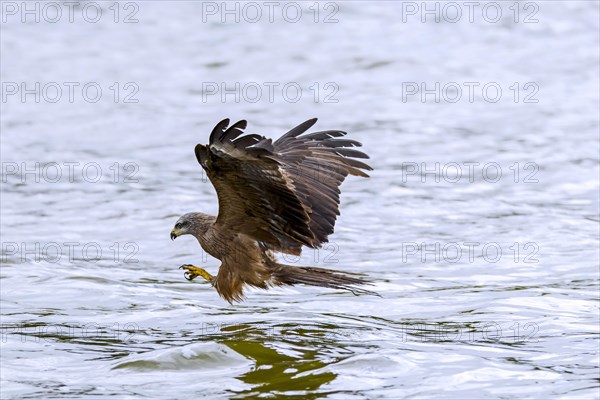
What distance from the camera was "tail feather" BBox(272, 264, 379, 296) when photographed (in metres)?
8.48

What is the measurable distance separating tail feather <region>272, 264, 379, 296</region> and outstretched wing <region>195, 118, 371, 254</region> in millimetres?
195

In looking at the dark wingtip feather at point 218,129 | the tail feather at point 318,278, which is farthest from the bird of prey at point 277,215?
the dark wingtip feather at point 218,129

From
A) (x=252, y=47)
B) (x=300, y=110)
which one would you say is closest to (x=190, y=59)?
(x=252, y=47)

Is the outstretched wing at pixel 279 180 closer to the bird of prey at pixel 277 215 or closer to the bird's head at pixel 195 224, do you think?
the bird of prey at pixel 277 215

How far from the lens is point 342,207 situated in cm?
1291

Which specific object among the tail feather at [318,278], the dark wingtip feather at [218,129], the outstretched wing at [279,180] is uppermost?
the dark wingtip feather at [218,129]

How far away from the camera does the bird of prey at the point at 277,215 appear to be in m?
8.36

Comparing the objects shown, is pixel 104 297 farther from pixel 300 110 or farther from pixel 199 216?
pixel 300 110

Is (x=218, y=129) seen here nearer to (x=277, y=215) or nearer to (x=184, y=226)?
(x=277, y=215)

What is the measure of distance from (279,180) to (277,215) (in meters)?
0.67

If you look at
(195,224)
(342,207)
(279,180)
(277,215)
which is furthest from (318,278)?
(342,207)

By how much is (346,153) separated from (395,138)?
516cm

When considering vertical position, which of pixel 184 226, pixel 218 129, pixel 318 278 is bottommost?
pixel 318 278

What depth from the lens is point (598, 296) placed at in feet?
32.0
